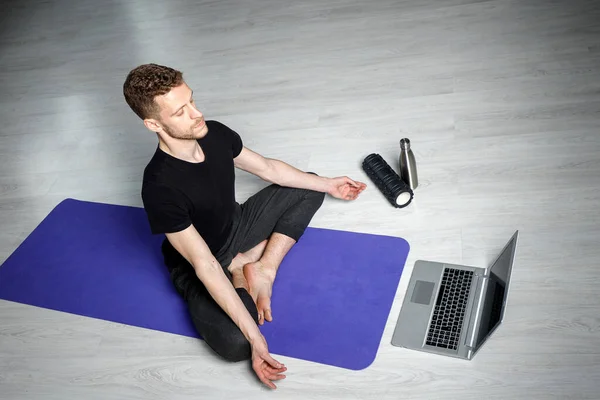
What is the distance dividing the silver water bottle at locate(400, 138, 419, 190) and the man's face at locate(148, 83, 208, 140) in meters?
0.94

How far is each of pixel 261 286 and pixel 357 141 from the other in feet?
3.34

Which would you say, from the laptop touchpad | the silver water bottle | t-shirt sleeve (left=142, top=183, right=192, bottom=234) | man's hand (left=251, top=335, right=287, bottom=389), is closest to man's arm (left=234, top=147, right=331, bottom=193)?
the silver water bottle

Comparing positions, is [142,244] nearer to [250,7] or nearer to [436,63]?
[436,63]

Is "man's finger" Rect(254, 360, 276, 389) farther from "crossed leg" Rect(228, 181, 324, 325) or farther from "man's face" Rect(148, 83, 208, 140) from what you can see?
"man's face" Rect(148, 83, 208, 140)

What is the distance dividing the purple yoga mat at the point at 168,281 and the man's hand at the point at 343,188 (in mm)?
159

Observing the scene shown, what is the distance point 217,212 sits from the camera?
7.97 feet

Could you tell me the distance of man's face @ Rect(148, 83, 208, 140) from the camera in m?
2.08

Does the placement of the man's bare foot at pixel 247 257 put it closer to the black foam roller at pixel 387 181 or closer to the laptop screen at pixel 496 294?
the black foam roller at pixel 387 181

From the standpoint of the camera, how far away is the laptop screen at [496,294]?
83.5 inches

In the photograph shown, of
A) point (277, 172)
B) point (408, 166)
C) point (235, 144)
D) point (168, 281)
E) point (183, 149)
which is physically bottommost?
point (168, 281)

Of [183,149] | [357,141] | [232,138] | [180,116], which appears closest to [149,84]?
[180,116]

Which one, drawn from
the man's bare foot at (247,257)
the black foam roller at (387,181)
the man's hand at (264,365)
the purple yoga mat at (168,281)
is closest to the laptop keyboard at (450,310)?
the purple yoga mat at (168,281)

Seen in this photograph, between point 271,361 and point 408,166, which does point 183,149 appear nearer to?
point 271,361

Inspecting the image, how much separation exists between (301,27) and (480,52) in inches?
45.7
